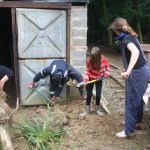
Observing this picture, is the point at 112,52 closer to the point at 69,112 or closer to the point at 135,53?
the point at 69,112

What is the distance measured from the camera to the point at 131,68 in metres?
6.72

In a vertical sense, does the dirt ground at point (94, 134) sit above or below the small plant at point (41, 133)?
below

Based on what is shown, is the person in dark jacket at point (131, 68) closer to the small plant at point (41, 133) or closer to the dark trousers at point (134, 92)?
the dark trousers at point (134, 92)

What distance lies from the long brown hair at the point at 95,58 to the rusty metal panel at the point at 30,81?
188 centimetres

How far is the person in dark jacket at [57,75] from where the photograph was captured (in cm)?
942

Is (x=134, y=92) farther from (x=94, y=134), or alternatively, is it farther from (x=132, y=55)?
(x=94, y=134)

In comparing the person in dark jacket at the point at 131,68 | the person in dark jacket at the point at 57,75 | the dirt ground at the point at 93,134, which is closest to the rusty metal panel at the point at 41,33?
the person in dark jacket at the point at 57,75

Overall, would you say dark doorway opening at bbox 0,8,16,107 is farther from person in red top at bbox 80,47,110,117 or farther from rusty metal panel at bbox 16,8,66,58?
person in red top at bbox 80,47,110,117

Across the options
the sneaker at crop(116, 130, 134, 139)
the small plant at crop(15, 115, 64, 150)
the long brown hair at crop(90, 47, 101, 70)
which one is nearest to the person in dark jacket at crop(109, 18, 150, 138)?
the sneaker at crop(116, 130, 134, 139)

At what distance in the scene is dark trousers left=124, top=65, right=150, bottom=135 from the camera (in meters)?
6.93

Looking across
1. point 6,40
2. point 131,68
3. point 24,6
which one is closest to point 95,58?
point 131,68

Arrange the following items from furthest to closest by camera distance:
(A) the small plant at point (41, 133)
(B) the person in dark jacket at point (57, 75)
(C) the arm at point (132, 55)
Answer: (B) the person in dark jacket at point (57, 75)
(A) the small plant at point (41, 133)
(C) the arm at point (132, 55)

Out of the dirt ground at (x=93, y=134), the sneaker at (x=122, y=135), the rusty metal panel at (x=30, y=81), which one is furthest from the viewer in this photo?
the rusty metal panel at (x=30, y=81)

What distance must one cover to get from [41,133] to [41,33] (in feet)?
11.7
